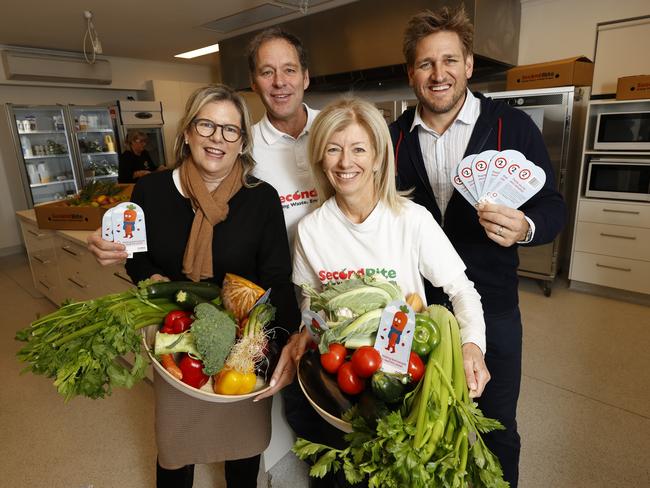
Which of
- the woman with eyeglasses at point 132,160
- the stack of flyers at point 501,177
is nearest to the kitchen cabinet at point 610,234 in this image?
the stack of flyers at point 501,177

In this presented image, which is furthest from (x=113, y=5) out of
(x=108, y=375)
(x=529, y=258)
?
(x=529, y=258)

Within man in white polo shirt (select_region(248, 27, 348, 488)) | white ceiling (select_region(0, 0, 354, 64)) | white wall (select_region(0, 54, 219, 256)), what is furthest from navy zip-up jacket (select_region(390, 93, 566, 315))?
white wall (select_region(0, 54, 219, 256))

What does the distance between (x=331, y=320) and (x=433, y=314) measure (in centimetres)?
28

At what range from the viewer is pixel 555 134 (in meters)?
3.96

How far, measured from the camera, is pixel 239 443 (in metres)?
1.52

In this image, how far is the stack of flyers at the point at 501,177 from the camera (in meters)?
1.29

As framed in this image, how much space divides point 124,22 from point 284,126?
14.4 ft

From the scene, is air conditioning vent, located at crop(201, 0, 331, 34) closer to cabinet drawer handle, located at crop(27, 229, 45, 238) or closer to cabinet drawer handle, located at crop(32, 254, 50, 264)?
cabinet drawer handle, located at crop(27, 229, 45, 238)

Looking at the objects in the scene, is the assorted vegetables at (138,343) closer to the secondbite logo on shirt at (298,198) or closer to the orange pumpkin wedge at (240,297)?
the orange pumpkin wedge at (240,297)

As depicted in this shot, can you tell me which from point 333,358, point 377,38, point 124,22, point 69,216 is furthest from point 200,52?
A: point 333,358

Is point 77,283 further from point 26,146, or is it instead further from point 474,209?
point 26,146

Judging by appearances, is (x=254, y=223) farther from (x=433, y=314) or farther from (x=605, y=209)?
(x=605, y=209)

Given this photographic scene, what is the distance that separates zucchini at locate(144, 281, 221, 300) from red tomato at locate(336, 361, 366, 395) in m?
0.57

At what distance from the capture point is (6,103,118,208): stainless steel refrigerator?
20.1ft
